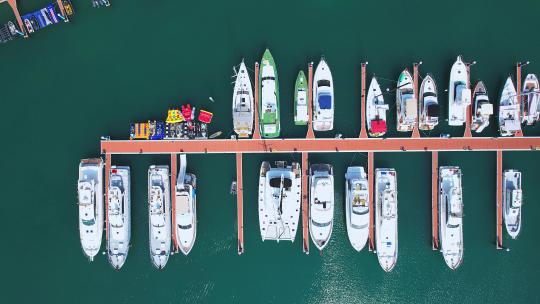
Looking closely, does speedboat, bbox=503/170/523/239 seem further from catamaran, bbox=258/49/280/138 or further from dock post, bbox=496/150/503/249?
catamaran, bbox=258/49/280/138

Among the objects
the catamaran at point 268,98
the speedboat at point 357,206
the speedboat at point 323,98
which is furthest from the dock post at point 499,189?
the catamaran at point 268,98

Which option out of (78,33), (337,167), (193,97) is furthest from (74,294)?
(337,167)

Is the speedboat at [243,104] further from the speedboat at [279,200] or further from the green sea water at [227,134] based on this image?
the speedboat at [279,200]

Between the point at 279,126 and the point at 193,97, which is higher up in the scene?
the point at 193,97

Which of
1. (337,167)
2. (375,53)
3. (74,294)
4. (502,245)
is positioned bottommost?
(74,294)

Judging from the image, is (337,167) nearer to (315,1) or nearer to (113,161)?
(315,1)

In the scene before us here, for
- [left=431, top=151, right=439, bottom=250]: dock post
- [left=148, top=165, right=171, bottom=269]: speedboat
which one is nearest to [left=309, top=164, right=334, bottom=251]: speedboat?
[left=431, top=151, right=439, bottom=250]: dock post
